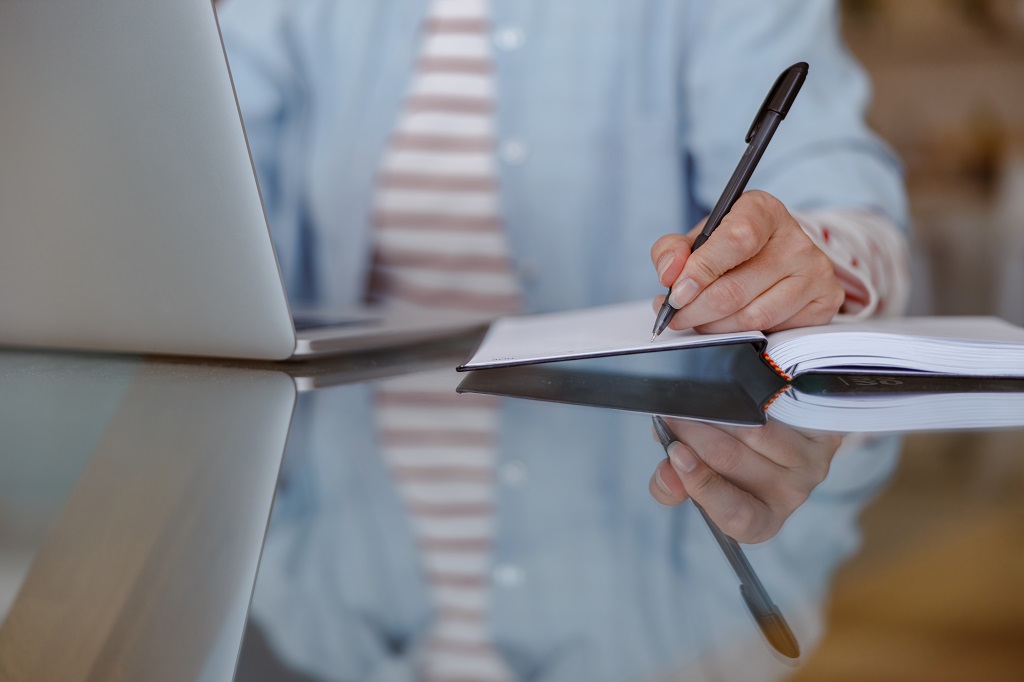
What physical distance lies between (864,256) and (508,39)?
586 mm

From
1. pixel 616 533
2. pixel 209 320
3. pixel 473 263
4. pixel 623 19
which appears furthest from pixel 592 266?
pixel 616 533

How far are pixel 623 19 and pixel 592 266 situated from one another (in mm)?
315

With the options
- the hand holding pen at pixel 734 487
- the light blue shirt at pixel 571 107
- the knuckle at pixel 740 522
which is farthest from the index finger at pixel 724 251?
the light blue shirt at pixel 571 107

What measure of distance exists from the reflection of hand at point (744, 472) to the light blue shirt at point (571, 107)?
0.69 m

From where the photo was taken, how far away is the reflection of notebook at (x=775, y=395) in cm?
46

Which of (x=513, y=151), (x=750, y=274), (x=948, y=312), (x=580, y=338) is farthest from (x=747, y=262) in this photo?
(x=948, y=312)

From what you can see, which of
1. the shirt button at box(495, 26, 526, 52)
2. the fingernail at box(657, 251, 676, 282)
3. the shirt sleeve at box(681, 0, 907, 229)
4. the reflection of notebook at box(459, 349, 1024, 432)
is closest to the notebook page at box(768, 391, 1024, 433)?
the reflection of notebook at box(459, 349, 1024, 432)

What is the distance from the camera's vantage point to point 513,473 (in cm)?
40

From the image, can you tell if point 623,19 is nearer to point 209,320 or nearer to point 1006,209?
point 209,320

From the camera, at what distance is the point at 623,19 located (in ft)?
3.67

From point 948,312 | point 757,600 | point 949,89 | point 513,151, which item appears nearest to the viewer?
point 757,600

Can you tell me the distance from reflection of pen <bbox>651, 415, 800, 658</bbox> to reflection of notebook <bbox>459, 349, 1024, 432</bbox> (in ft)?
0.49

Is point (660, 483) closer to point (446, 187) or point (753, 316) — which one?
point (753, 316)

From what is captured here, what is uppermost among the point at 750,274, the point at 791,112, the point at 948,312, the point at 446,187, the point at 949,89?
the point at 750,274
